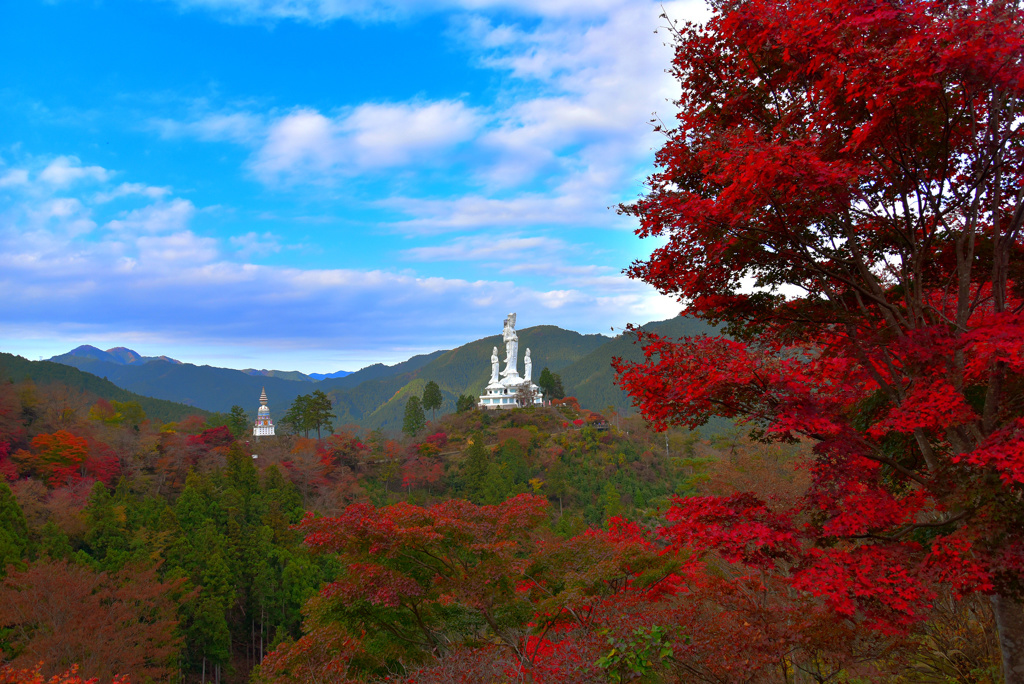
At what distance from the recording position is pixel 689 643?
20.9 ft

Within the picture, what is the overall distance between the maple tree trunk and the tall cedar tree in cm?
2

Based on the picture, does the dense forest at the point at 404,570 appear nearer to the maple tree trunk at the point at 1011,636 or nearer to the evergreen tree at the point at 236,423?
the maple tree trunk at the point at 1011,636

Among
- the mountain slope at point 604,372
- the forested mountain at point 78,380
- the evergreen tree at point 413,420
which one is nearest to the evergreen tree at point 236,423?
the evergreen tree at point 413,420

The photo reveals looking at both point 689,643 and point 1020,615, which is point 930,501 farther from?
point 689,643

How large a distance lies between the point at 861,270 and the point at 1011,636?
11.2 ft

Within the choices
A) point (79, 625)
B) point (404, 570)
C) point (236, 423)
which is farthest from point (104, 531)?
point (236, 423)

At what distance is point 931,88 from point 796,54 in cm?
112

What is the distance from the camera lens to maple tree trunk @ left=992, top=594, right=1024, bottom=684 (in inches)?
187

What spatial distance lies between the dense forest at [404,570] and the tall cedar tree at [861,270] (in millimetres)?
590

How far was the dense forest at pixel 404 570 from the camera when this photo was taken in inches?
269

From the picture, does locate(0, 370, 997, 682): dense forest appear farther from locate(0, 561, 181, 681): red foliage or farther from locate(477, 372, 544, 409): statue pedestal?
locate(477, 372, 544, 409): statue pedestal

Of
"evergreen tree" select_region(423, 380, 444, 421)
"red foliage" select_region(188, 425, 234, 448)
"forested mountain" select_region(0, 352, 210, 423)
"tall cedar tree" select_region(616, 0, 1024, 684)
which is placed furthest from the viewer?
"forested mountain" select_region(0, 352, 210, 423)

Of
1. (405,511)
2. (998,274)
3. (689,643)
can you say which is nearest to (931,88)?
(998,274)

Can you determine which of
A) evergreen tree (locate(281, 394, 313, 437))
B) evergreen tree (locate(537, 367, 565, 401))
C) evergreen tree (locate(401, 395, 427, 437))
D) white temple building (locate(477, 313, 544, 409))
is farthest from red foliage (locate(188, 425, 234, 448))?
evergreen tree (locate(537, 367, 565, 401))
